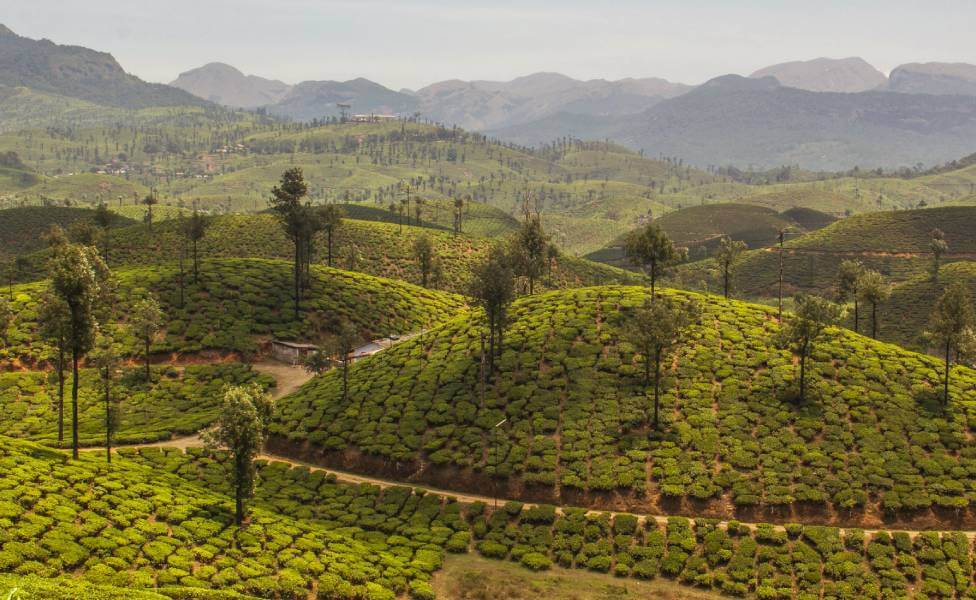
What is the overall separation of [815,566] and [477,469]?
1261 inches

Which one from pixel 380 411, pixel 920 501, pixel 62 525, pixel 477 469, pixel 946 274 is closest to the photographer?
pixel 62 525

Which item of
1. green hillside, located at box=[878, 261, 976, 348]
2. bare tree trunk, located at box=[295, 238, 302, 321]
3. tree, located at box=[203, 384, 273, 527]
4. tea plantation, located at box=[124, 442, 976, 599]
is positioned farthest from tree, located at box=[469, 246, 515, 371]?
green hillside, located at box=[878, 261, 976, 348]

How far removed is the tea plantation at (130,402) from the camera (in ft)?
275

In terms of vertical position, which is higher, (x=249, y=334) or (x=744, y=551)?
(x=249, y=334)

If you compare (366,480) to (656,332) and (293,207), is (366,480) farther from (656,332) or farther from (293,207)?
(293,207)

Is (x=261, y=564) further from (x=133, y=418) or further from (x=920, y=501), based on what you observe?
(x=920, y=501)

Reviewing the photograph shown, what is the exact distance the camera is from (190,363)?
108188 mm

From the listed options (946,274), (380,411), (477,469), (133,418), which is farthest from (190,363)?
(946,274)

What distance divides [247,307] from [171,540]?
233 feet

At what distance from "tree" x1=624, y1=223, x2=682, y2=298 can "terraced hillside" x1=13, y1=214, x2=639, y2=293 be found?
67900mm

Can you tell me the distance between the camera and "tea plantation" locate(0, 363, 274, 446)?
275 feet

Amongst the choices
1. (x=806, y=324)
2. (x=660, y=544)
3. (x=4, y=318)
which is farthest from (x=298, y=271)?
(x=660, y=544)

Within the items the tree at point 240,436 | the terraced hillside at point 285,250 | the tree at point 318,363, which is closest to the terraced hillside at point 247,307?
the tree at point 318,363

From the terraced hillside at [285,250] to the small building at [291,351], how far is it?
5502 cm
